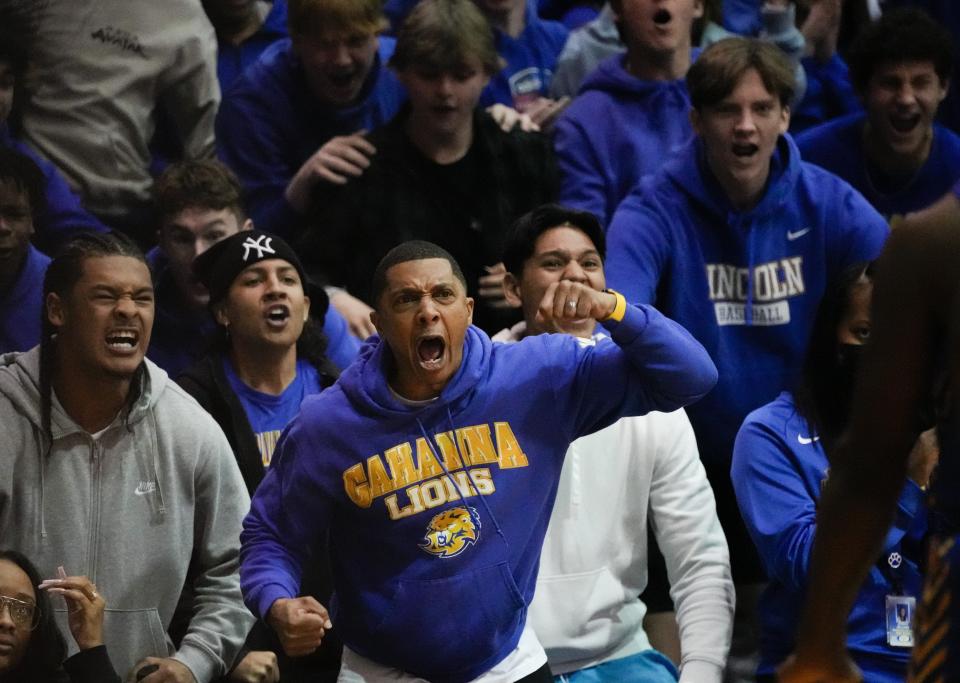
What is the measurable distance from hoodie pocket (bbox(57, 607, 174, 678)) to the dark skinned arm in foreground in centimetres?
239

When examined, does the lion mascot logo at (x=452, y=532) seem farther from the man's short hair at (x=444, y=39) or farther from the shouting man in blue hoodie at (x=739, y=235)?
the man's short hair at (x=444, y=39)

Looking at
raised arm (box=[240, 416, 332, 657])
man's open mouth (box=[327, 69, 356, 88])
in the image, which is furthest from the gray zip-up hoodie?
man's open mouth (box=[327, 69, 356, 88])

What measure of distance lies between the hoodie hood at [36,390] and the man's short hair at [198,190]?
2.31 ft

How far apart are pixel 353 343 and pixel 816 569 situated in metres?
2.87

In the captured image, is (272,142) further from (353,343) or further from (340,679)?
(340,679)

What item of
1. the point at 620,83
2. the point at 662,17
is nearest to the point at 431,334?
the point at 620,83

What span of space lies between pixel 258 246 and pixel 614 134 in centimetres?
128

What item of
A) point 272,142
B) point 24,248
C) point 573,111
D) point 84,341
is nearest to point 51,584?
point 84,341

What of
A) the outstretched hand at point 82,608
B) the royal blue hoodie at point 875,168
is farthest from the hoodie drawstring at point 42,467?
the royal blue hoodie at point 875,168

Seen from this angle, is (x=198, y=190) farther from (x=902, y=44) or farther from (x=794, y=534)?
(x=902, y=44)

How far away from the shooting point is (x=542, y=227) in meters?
4.18

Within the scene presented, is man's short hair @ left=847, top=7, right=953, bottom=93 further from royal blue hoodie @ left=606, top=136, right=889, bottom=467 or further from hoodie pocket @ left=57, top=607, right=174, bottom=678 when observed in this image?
hoodie pocket @ left=57, top=607, right=174, bottom=678

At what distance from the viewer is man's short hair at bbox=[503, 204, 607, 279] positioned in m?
4.17

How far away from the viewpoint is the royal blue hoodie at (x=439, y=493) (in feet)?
10.6
